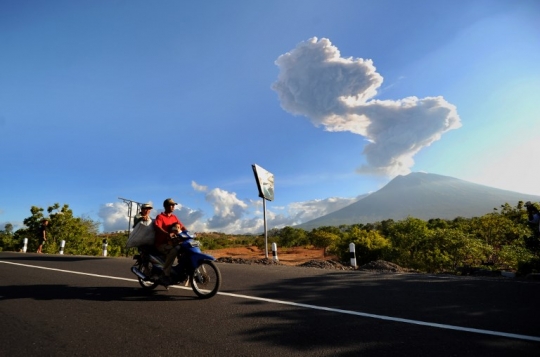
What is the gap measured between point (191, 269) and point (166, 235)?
85 centimetres

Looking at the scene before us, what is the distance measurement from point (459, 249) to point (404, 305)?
12.3 m

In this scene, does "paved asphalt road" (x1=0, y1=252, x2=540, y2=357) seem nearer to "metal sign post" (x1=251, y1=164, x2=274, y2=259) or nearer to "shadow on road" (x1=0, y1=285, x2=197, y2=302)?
"shadow on road" (x1=0, y1=285, x2=197, y2=302)

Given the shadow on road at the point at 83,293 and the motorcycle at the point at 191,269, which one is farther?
the shadow on road at the point at 83,293

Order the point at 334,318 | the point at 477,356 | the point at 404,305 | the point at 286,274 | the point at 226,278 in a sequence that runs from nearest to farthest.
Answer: the point at 477,356 → the point at 334,318 → the point at 404,305 → the point at 226,278 → the point at 286,274

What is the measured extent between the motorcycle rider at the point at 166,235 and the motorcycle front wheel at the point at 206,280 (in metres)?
0.48

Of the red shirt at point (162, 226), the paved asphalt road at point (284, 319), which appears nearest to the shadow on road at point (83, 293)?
the paved asphalt road at point (284, 319)

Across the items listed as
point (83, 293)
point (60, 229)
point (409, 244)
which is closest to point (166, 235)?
point (83, 293)

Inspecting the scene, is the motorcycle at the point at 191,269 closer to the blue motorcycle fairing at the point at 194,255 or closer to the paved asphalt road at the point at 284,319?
the blue motorcycle fairing at the point at 194,255

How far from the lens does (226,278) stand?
286 inches

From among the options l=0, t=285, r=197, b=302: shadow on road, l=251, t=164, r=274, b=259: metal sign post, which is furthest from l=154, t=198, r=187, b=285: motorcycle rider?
l=251, t=164, r=274, b=259: metal sign post

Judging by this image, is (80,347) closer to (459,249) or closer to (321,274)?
(321,274)

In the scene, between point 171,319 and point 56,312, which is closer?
point 171,319

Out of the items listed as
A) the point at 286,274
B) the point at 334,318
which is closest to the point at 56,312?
the point at 334,318

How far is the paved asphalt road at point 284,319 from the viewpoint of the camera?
10.5 ft
